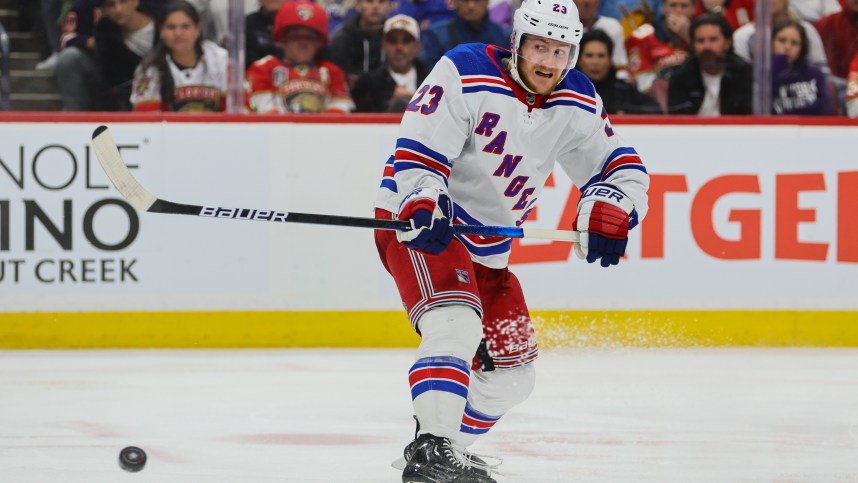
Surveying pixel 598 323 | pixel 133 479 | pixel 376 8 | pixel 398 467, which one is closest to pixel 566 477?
pixel 398 467

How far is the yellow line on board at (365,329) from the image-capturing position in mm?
5984

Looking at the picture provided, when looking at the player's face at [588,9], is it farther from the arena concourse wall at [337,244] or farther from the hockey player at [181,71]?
the hockey player at [181,71]

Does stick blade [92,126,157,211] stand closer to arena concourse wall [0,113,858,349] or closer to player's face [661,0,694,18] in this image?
arena concourse wall [0,113,858,349]

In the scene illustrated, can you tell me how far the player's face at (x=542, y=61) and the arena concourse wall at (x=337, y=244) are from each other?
2821 mm

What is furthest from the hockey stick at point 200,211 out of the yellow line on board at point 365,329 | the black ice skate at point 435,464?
the yellow line on board at point 365,329

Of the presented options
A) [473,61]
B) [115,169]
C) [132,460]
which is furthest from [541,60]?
[132,460]

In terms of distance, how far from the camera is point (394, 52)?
6164 mm

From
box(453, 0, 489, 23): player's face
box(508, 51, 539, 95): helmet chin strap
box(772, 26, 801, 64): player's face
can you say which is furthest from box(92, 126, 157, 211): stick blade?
box(772, 26, 801, 64): player's face

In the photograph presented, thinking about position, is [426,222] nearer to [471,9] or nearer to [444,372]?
[444,372]

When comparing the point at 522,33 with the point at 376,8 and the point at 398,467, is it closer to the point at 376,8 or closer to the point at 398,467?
the point at 398,467

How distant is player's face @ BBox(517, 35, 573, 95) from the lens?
10.7 feet

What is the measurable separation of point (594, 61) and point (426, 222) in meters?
3.26

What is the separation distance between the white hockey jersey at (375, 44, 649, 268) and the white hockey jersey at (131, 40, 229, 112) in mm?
2770

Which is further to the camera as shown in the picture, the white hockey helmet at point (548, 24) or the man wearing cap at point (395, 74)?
the man wearing cap at point (395, 74)
